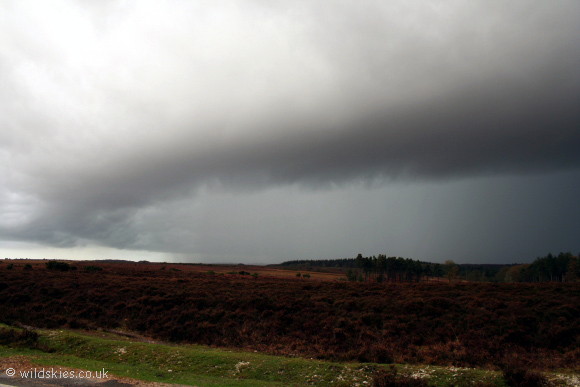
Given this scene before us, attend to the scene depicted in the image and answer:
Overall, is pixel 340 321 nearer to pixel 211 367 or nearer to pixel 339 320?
pixel 339 320

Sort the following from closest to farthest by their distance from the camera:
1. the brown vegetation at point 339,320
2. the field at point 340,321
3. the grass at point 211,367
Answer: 1. the grass at point 211,367
2. the field at point 340,321
3. the brown vegetation at point 339,320

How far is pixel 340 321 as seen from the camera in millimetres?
26438

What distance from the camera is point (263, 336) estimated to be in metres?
24.8

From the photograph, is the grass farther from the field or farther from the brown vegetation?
the brown vegetation

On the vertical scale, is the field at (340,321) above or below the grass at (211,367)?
below

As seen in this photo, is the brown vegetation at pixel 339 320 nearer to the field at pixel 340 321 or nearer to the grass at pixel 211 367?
the field at pixel 340 321

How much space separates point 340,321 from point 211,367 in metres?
13.0

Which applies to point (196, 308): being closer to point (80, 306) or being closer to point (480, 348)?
point (80, 306)

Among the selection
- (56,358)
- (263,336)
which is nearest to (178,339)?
(263,336)

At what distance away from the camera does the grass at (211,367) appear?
44.1 feet

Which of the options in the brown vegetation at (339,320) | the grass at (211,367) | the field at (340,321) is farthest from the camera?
the brown vegetation at (339,320)

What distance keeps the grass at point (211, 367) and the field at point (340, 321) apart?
11.2 ft

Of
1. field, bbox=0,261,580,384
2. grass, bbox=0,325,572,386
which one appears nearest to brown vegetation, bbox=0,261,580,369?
field, bbox=0,261,580,384

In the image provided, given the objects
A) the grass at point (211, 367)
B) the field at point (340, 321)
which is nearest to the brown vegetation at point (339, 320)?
the field at point (340, 321)
